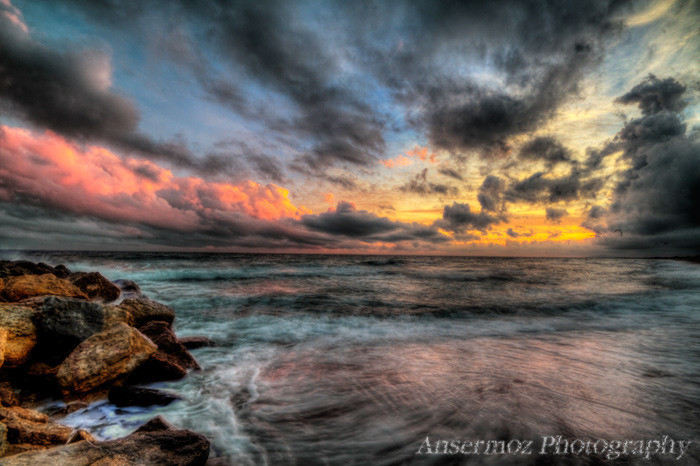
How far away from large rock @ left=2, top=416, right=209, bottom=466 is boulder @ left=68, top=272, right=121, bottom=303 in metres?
8.57

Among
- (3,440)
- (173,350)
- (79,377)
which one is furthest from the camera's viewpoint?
(173,350)

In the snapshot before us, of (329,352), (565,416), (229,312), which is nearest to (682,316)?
(565,416)

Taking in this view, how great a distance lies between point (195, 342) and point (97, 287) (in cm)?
540

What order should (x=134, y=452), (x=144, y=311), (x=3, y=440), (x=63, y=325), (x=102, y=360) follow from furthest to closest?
(x=144, y=311) → (x=63, y=325) → (x=102, y=360) → (x=134, y=452) → (x=3, y=440)

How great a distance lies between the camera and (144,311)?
6090 millimetres

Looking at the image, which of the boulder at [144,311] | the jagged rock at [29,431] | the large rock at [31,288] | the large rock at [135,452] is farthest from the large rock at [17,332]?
the large rock at [135,452]

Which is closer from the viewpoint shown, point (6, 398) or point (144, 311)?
point (6, 398)

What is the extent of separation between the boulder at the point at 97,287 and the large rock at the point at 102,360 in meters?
6.68

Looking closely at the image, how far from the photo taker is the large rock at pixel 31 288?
18.4 ft

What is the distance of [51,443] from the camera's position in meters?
2.31

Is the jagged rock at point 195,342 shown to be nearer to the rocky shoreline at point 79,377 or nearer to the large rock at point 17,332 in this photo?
the rocky shoreline at point 79,377

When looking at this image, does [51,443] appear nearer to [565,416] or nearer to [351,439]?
[351,439]

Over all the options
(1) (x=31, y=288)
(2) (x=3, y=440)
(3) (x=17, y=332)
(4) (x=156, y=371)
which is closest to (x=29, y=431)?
(2) (x=3, y=440)

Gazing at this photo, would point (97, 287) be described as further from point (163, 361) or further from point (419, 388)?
point (419, 388)
